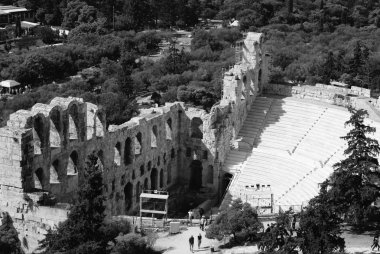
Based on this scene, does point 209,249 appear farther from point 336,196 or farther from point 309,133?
point 309,133

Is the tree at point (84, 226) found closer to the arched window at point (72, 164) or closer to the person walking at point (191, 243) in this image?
the person walking at point (191, 243)

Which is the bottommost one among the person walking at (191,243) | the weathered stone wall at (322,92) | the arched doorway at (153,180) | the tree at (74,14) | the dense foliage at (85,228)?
the person walking at (191,243)

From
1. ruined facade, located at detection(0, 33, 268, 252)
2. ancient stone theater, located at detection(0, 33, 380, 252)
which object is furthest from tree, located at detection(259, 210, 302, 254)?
ruined facade, located at detection(0, 33, 268, 252)

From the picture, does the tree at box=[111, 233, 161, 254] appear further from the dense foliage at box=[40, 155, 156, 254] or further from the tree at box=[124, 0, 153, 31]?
the tree at box=[124, 0, 153, 31]

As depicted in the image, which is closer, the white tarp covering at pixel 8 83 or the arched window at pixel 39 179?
the arched window at pixel 39 179

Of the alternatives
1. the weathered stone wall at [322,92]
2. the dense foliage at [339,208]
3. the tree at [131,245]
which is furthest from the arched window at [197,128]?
the tree at [131,245]

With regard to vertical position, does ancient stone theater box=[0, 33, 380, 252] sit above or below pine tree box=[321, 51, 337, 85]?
below

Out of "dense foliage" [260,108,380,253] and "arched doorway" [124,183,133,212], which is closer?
"dense foliage" [260,108,380,253]

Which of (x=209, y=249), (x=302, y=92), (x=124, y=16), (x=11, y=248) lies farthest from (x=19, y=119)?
(x=124, y=16)
